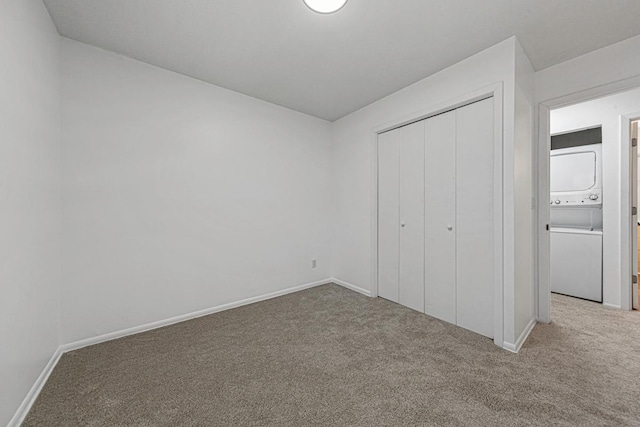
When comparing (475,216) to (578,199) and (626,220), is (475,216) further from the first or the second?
(578,199)

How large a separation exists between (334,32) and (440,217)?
186 cm

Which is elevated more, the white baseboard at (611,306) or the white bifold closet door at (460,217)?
the white bifold closet door at (460,217)

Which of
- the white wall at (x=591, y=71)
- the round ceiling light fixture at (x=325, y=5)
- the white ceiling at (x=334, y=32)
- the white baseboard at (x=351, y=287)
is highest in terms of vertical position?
the white ceiling at (x=334, y=32)

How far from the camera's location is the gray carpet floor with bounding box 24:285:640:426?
52.7 inches

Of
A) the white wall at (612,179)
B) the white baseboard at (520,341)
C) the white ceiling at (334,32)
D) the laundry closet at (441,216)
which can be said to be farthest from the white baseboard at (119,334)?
the white wall at (612,179)

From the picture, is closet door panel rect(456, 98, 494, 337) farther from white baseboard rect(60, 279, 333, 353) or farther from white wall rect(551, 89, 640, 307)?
white baseboard rect(60, 279, 333, 353)

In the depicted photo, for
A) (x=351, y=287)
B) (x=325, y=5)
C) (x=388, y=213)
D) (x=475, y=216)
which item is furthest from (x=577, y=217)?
(x=325, y=5)

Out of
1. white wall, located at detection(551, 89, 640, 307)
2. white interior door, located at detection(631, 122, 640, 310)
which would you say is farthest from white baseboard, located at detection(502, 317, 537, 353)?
white interior door, located at detection(631, 122, 640, 310)

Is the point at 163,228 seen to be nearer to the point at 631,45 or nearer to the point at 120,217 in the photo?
the point at 120,217

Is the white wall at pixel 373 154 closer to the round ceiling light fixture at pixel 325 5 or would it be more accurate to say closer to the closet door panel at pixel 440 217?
the closet door panel at pixel 440 217

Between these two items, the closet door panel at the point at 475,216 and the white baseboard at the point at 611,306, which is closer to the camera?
the closet door panel at the point at 475,216

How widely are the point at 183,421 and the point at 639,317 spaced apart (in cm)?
404

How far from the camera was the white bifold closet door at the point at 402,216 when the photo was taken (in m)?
2.68

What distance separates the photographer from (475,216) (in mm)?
2197
